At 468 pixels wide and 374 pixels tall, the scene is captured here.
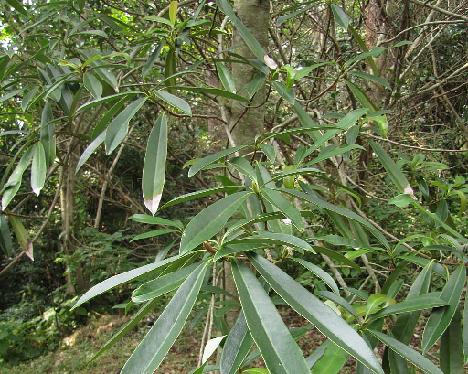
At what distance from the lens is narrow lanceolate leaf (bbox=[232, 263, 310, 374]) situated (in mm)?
389

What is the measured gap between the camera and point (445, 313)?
26.2 inches

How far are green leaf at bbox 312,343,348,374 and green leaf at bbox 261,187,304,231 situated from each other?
0.53 ft

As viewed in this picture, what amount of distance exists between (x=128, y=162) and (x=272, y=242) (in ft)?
13.5

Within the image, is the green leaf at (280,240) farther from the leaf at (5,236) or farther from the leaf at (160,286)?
the leaf at (5,236)

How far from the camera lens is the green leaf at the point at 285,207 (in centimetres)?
54

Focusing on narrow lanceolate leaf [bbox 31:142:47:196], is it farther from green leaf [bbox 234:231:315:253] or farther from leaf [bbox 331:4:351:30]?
leaf [bbox 331:4:351:30]

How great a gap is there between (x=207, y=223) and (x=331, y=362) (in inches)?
9.3

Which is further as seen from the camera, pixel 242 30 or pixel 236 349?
pixel 242 30

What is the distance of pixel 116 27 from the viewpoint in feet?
4.80

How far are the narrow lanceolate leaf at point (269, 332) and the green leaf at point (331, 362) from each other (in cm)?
16

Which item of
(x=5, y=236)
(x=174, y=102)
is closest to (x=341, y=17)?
(x=174, y=102)

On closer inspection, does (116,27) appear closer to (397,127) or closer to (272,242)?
(272,242)

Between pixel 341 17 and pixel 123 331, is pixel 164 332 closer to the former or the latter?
pixel 123 331

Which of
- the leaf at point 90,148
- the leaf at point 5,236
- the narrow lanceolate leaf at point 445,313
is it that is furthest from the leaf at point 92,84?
the narrow lanceolate leaf at point 445,313
